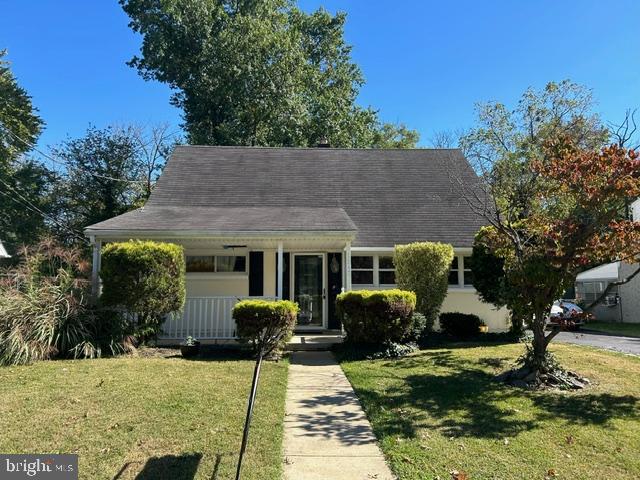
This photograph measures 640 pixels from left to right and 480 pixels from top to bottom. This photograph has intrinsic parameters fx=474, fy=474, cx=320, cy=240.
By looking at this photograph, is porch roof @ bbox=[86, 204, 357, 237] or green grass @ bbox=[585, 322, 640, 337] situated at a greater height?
porch roof @ bbox=[86, 204, 357, 237]

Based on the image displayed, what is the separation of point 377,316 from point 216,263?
570 cm

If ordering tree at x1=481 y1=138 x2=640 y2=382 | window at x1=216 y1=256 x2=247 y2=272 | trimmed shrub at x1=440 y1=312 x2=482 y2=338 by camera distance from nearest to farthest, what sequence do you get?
tree at x1=481 y1=138 x2=640 y2=382 → trimmed shrub at x1=440 y1=312 x2=482 y2=338 → window at x1=216 y1=256 x2=247 y2=272

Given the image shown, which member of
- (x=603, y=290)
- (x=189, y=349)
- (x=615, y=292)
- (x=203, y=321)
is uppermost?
(x=603, y=290)

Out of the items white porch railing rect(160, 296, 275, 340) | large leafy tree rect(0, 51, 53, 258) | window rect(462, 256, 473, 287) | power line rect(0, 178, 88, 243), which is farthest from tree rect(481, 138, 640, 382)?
large leafy tree rect(0, 51, 53, 258)

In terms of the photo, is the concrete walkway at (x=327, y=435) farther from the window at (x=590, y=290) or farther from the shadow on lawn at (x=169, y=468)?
the window at (x=590, y=290)

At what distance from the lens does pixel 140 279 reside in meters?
10.2

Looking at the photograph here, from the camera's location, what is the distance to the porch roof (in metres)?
11.9

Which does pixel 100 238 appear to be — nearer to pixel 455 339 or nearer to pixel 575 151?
pixel 455 339

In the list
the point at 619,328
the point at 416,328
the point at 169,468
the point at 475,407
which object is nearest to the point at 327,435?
the point at 169,468

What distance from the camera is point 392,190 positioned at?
55.9 ft

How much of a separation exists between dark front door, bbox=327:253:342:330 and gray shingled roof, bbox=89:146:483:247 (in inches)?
33.6

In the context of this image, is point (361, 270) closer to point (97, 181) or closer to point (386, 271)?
point (386, 271)

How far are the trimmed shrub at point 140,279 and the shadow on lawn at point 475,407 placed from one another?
17.6 ft

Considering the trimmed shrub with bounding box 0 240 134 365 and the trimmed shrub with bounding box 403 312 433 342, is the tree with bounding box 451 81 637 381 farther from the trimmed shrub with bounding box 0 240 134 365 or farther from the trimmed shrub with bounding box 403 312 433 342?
the trimmed shrub with bounding box 0 240 134 365
